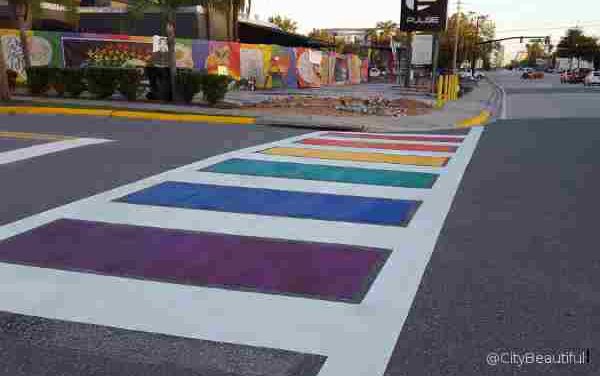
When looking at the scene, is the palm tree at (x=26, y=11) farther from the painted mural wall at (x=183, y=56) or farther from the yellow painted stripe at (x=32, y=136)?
the yellow painted stripe at (x=32, y=136)

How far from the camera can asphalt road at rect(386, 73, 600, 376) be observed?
316 centimetres

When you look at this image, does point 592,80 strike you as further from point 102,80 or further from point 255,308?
point 255,308

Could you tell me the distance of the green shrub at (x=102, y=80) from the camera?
17781 mm

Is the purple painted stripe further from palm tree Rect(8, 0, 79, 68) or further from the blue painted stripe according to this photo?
palm tree Rect(8, 0, 79, 68)

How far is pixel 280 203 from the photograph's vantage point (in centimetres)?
648

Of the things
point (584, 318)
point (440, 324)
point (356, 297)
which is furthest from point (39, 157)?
point (584, 318)

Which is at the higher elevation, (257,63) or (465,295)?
(257,63)

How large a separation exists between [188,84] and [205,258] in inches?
550

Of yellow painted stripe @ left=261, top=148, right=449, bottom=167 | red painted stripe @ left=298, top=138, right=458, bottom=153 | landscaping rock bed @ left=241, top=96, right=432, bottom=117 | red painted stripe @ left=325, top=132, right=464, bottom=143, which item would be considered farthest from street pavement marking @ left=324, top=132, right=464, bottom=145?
landscaping rock bed @ left=241, top=96, right=432, bottom=117

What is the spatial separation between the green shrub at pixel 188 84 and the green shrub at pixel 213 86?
0.21 m

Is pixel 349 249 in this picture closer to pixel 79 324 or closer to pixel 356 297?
pixel 356 297

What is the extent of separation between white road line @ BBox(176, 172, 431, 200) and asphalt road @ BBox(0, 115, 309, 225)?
0.91 m

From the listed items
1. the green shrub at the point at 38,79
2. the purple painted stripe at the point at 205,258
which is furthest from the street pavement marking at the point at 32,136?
the green shrub at the point at 38,79

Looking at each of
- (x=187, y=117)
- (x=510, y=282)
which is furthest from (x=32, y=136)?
(x=510, y=282)
